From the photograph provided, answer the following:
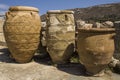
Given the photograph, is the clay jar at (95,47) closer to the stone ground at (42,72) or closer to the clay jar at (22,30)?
the stone ground at (42,72)

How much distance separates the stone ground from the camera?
14.4ft

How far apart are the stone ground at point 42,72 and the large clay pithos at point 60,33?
29cm

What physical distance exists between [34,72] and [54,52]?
0.59 metres

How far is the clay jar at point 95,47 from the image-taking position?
13.7 ft

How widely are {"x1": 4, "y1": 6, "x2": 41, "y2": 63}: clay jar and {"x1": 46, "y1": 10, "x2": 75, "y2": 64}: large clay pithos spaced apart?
346 millimetres

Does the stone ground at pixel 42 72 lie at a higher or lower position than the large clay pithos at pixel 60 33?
lower

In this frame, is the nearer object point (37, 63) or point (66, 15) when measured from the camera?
point (66, 15)

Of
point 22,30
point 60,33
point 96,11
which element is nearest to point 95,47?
point 60,33

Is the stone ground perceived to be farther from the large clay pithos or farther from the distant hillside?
the distant hillside

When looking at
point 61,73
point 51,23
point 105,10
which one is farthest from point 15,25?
point 105,10

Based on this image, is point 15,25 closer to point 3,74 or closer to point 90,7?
point 3,74

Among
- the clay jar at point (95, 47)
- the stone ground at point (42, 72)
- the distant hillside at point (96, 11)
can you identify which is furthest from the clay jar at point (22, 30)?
the distant hillside at point (96, 11)

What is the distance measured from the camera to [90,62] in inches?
170

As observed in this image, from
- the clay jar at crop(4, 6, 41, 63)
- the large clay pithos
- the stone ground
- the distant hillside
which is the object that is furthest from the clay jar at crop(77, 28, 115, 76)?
the distant hillside
